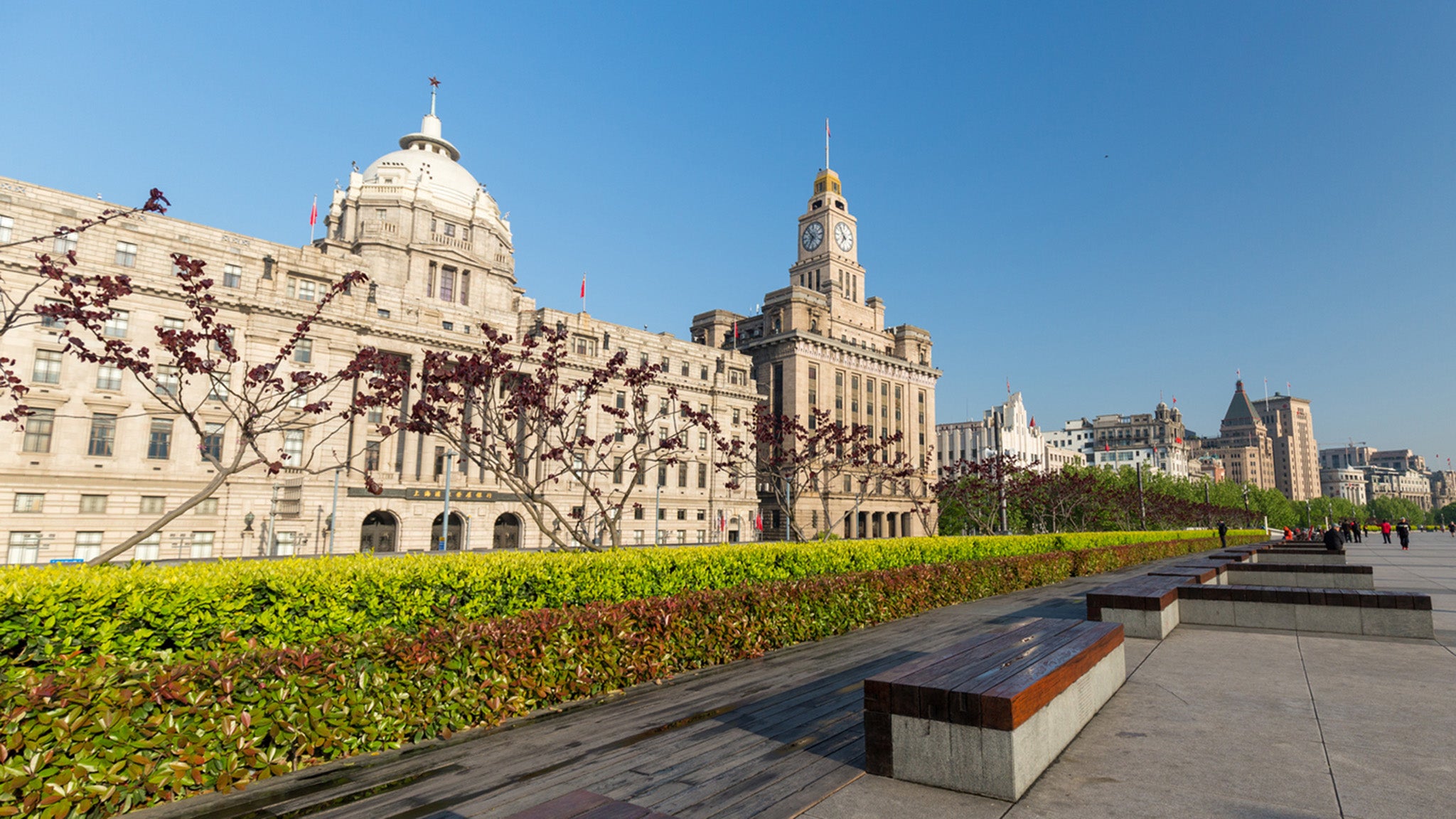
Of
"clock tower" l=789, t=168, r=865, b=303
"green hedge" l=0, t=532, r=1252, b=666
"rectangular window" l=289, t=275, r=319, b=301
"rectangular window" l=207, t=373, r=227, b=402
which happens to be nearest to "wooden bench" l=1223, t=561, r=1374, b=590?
"green hedge" l=0, t=532, r=1252, b=666

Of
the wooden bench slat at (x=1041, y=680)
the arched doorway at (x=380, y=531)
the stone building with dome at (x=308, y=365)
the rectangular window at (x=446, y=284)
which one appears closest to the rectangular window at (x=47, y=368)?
the stone building with dome at (x=308, y=365)

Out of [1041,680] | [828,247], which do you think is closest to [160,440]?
[1041,680]

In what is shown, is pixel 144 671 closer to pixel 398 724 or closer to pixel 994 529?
pixel 398 724

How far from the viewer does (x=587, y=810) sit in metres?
4.26

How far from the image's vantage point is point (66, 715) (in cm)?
512

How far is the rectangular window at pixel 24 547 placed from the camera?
124ft

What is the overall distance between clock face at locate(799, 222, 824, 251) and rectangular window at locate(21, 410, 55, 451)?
7995cm

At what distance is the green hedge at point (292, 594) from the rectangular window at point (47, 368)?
147ft

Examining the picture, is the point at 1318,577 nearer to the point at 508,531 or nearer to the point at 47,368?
the point at 508,531

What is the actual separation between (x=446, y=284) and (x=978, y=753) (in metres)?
61.3

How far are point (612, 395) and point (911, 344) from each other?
2050 inches

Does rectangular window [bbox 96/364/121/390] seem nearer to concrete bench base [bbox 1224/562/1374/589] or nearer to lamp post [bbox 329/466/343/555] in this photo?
lamp post [bbox 329/466/343/555]

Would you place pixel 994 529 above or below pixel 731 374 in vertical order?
below

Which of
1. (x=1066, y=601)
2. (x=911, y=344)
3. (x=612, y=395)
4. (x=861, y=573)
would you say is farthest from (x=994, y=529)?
(x=861, y=573)
